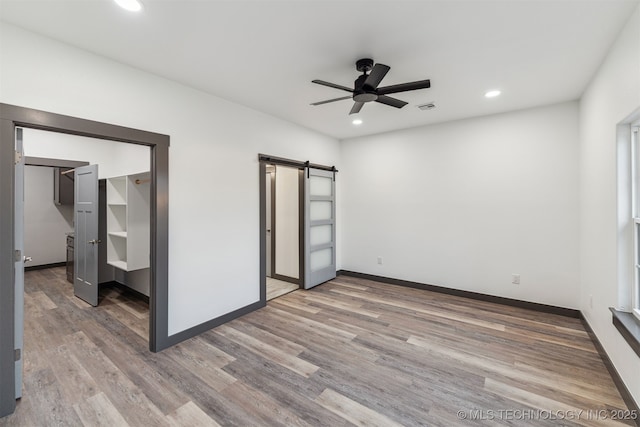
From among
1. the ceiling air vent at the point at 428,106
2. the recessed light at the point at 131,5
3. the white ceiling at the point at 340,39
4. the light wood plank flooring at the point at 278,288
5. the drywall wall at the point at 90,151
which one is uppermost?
the ceiling air vent at the point at 428,106

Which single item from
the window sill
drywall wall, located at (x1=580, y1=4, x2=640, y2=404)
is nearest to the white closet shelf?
the window sill

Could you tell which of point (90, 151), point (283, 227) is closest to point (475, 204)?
point (283, 227)

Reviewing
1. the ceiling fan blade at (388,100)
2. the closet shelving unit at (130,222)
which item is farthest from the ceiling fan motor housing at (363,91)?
the closet shelving unit at (130,222)

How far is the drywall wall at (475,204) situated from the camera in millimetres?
3473

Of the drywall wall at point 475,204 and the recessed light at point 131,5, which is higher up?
the recessed light at point 131,5

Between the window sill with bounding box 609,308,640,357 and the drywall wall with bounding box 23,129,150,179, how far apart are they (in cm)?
522

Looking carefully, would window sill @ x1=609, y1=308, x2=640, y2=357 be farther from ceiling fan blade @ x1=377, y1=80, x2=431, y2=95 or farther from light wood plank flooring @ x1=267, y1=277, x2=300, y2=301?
light wood plank flooring @ x1=267, y1=277, x2=300, y2=301

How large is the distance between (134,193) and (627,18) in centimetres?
502

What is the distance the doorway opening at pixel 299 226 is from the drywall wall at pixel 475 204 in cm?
55

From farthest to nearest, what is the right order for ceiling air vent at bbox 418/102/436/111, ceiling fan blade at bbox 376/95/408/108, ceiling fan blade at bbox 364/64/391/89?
ceiling air vent at bbox 418/102/436/111 → ceiling fan blade at bbox 376/95/408/108 → ceiling fan blade at bbox 364/64/391/89

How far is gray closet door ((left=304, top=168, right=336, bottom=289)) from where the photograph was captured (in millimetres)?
4551

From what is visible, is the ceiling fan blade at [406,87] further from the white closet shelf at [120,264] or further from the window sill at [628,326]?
the white closet shelf at [120,264]

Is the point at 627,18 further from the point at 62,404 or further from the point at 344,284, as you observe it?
the point at 62,404

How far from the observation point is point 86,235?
12.9 feet
